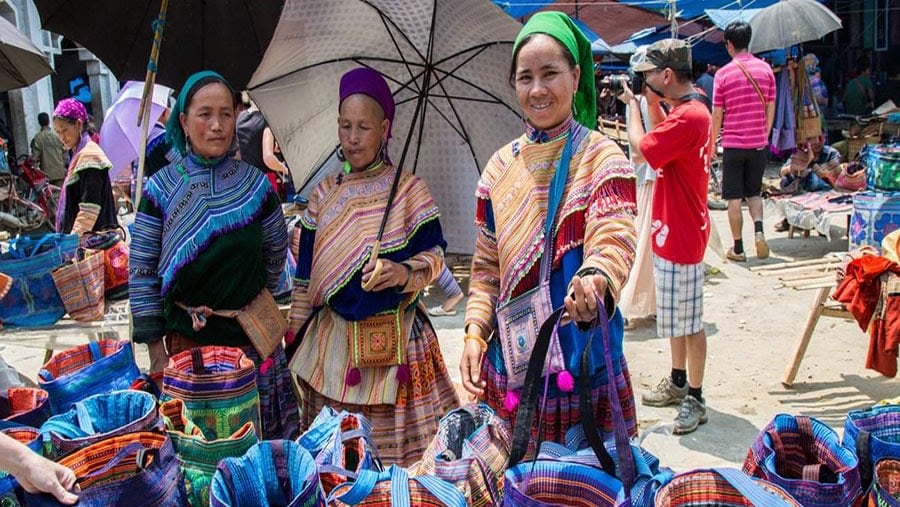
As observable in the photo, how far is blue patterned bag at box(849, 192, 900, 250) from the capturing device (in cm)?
568

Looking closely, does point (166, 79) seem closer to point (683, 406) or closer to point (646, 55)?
point (646, 55)

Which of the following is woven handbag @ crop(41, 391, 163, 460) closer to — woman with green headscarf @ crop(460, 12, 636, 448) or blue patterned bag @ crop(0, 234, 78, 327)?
woman with green headscarf @ crop(460, 12, 636, 448)

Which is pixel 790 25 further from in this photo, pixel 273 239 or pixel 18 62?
pixel 273 239

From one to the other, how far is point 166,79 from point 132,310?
54.5 inches

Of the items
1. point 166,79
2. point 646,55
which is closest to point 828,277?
point 646,55

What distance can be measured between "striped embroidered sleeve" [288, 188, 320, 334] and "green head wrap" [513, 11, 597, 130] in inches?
43.5

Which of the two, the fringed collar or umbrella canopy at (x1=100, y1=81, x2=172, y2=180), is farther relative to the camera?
umbrella canopy at (x1=100, y1=81, x2=172, y2=180)

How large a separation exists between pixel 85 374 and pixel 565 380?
133cm

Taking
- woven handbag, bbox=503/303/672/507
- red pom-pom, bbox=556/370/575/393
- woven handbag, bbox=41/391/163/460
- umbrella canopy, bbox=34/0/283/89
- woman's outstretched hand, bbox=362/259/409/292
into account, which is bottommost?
woven handbag, bbox=503/303/672/507

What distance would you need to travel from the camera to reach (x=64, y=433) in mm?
1869

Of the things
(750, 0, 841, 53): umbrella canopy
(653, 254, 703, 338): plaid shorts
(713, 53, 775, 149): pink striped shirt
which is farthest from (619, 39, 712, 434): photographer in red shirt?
(750, 0, 841, 53): umbrella canopy

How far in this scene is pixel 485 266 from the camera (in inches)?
→ 91.8

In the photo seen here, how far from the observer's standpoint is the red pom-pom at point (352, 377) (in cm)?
296

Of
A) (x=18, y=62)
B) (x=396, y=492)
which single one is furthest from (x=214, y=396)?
(x=18, y=62)
